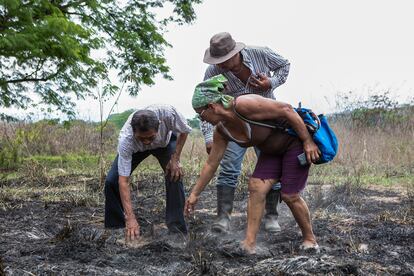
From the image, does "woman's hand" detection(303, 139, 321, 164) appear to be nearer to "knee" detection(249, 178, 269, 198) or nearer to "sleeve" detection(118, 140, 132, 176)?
"knee" detection(249, 178, 269, 198)

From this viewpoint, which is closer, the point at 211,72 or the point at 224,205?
the point at 211,72

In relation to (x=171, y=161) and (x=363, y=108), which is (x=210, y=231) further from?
(x=363, y=108)

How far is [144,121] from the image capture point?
395 cm

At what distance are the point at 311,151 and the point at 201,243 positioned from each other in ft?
3.67

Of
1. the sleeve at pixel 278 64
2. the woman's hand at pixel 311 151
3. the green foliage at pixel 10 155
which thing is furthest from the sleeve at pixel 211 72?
the green foliage at pixel 10 155

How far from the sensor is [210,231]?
475 cm

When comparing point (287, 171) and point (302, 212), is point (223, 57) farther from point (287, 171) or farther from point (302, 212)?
point (302, 212)

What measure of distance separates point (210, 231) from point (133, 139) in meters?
1.13

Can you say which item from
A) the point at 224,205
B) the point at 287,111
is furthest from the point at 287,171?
the point at 224,205

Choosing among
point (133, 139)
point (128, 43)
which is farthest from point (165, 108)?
point (128, 43)

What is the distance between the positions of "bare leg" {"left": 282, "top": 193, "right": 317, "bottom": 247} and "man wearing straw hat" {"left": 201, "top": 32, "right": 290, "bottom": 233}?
920 millimetres

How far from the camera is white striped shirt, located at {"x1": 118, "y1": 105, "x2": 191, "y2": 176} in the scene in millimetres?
4297

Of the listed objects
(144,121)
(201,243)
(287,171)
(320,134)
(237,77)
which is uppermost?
(237,77)

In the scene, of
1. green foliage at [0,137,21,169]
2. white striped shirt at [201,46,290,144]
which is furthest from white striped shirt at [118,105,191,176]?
green foliage at [0,137,21,169]
